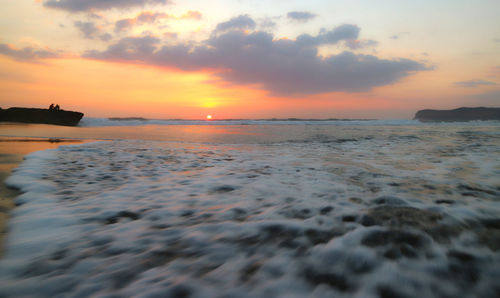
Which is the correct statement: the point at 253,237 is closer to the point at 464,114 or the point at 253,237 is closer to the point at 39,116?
the point at 39,116

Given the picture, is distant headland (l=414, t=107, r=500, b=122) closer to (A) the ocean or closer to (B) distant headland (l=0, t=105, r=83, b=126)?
(A) the ocean

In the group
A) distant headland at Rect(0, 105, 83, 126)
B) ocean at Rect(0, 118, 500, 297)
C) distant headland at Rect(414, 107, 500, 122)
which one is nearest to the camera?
ocean at Rect(0, 118, 500, 297)

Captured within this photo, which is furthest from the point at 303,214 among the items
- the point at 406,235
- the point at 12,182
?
the point at 12,182

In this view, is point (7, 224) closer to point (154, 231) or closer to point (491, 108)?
point (154, 231)

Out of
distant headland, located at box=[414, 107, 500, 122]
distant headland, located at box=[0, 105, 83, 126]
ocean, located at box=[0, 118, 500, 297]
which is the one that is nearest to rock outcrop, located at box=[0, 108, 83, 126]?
distant headland, located at box=[0, 105, 83, 126]

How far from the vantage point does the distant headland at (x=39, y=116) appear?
1584cm

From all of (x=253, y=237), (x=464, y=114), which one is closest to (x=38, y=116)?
(x=253, y=237)

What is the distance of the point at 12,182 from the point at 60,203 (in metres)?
1.04

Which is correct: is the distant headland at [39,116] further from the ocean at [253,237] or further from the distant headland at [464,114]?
the distant headland at [464,114]

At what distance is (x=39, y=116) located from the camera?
54.0 feet

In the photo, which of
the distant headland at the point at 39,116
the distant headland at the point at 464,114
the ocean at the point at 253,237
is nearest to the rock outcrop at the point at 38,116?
the distant headland at the point at 39,116

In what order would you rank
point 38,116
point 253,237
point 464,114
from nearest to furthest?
point 253,237
point 38,116
point 464,114

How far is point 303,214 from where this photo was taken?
78.7 inches

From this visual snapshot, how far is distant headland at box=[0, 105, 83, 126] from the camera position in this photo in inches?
624
